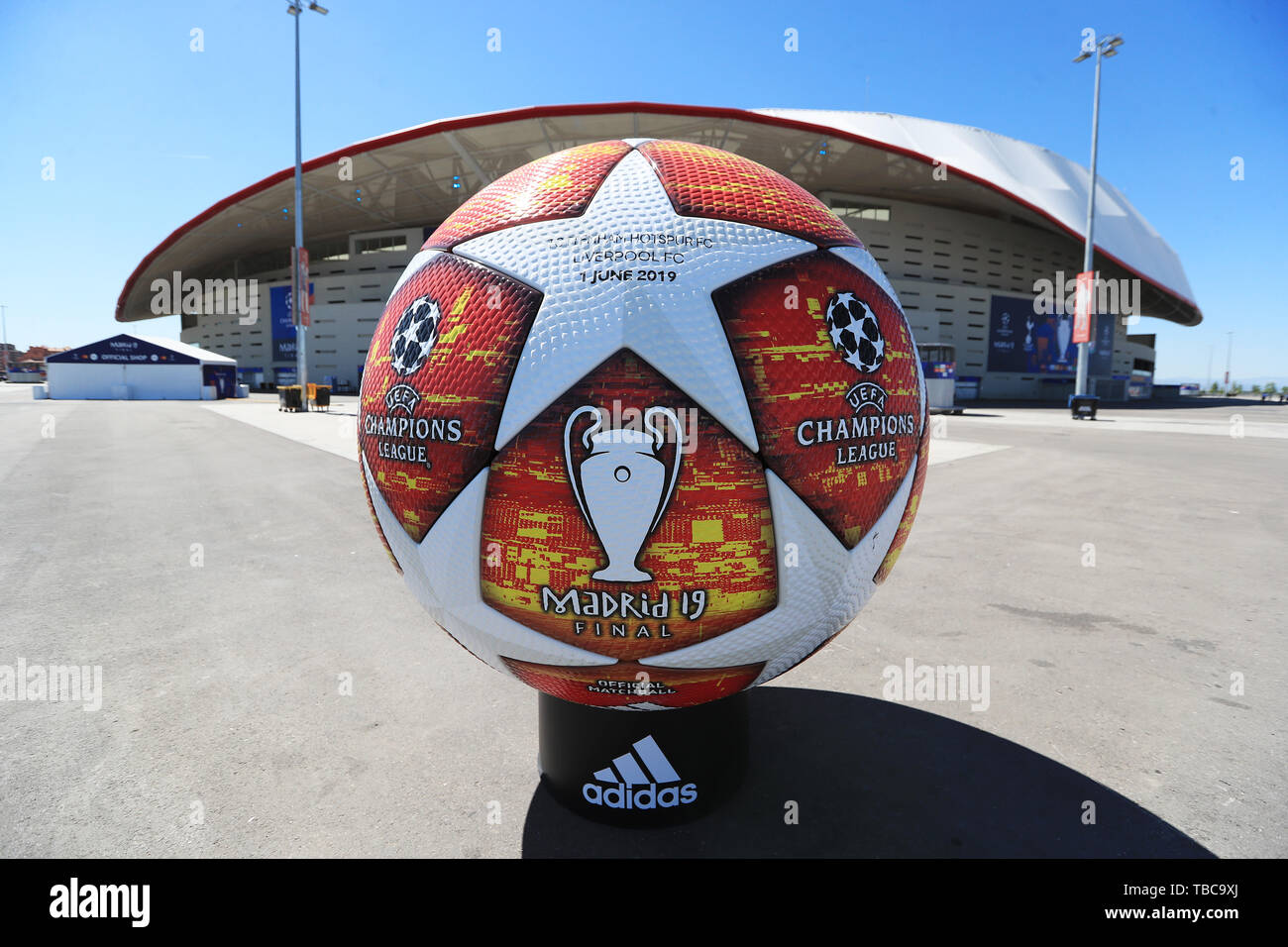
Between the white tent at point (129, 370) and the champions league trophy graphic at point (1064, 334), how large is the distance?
56390mm

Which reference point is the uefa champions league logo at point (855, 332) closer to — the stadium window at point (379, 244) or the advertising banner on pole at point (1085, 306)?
the advertising banner on pole at point (1085, 306)

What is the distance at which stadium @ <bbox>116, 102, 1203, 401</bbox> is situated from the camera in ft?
108

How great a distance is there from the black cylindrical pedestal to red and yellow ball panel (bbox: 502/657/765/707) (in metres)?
0.18

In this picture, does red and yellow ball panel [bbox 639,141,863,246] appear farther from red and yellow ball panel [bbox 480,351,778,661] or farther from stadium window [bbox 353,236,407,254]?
stadium window [bbox 353,236,407,254]

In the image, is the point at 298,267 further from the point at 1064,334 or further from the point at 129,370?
the point at 1064,334

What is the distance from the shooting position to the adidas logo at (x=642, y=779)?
2.08m

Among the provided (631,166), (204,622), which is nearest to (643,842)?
(631,166)

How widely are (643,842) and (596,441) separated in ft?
4.34

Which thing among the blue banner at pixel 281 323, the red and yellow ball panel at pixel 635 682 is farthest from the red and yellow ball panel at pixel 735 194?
the blue banner at pixel 281 323

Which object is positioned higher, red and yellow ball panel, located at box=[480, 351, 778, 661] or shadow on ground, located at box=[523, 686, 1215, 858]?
red and yellow ball panel, located at box=[480, 351, 778, 661]

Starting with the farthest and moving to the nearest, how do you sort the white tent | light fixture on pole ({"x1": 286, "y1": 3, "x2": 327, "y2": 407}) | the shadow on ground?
the white tent → light fixture on pole ({"x1": 286, "y1": 3, "x2": 327, "y2": 407}) → the shadow on ground

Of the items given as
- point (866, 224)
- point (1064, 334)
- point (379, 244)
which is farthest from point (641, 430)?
point (379, 244)

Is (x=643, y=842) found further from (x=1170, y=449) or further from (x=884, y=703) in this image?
(x=1170, y=449)

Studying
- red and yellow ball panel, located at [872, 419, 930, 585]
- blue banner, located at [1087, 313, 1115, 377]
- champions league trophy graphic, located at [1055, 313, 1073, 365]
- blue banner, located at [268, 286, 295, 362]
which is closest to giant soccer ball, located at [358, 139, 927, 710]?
red and yellow ball panel, located at [872, 419, 930, 585]
